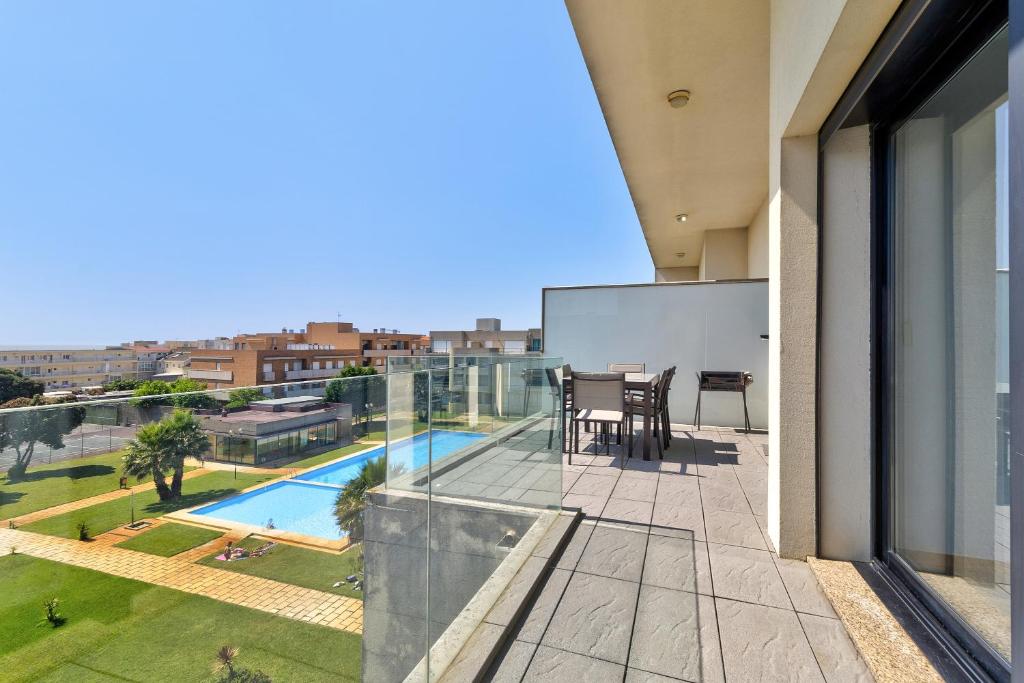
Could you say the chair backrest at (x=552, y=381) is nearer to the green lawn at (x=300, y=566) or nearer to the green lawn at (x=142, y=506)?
the green lawn at (x=300, y=566)

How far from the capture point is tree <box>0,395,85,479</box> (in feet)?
2.30

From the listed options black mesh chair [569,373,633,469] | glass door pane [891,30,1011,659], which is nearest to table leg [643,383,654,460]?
black mesh chair [569,373,633,469]

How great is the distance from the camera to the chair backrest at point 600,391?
369cm

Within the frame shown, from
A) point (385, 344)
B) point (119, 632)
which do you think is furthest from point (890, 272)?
point (385, 344)

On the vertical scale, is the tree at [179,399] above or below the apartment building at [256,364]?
above

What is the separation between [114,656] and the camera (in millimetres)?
708

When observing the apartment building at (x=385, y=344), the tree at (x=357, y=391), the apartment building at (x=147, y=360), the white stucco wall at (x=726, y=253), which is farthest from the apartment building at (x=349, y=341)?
the tree at (x=357, y=391)

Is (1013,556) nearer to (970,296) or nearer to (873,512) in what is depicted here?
(970,296)

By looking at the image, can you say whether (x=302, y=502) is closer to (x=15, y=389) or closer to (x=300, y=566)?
(x=300, y=566)

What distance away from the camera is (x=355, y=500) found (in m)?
1.26

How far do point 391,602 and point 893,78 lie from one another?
95.7 inches

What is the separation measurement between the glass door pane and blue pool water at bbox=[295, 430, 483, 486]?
164 cm

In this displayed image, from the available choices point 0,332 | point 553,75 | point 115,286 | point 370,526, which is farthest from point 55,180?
point 370,526

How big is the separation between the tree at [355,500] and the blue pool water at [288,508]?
0.02 m
